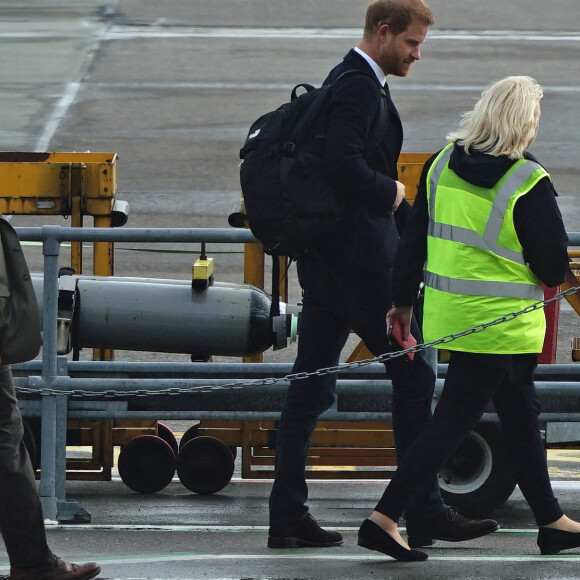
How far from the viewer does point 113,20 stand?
25.0 metres

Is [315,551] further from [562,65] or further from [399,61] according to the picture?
[562,65]

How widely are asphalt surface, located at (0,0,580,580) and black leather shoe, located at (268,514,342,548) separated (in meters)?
0.05

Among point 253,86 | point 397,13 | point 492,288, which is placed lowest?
point 492,288

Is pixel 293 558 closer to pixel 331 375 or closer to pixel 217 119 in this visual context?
pixel 331 375

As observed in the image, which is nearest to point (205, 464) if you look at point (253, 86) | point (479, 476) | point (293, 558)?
point (479, 476)

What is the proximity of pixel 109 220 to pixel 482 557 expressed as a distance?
8.14ft

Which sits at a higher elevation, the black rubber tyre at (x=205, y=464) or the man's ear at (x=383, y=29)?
the man's ear at (x=383, y=29)

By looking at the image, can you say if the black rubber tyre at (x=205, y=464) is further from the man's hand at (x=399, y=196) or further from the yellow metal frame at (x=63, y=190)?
the man's hand at (x=399, y=196)

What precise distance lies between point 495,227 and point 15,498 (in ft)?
5.87

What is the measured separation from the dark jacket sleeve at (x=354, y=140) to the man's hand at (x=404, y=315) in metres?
0.37

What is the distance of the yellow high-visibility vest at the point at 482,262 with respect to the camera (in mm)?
4797

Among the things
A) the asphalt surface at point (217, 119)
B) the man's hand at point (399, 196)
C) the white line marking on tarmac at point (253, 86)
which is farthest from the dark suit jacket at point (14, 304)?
the white line marking on tarmac at point (253, 86)

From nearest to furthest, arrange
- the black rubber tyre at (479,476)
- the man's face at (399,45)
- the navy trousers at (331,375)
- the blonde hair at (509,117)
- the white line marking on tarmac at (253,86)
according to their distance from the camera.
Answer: the blonde hair at (509,117) < the man's face at (399,45) < the navy trousers at (331,375) < the black rubber tyre at (479,476) < the white line marking on tarmac at (253,86)

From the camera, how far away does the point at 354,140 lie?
4871mm
